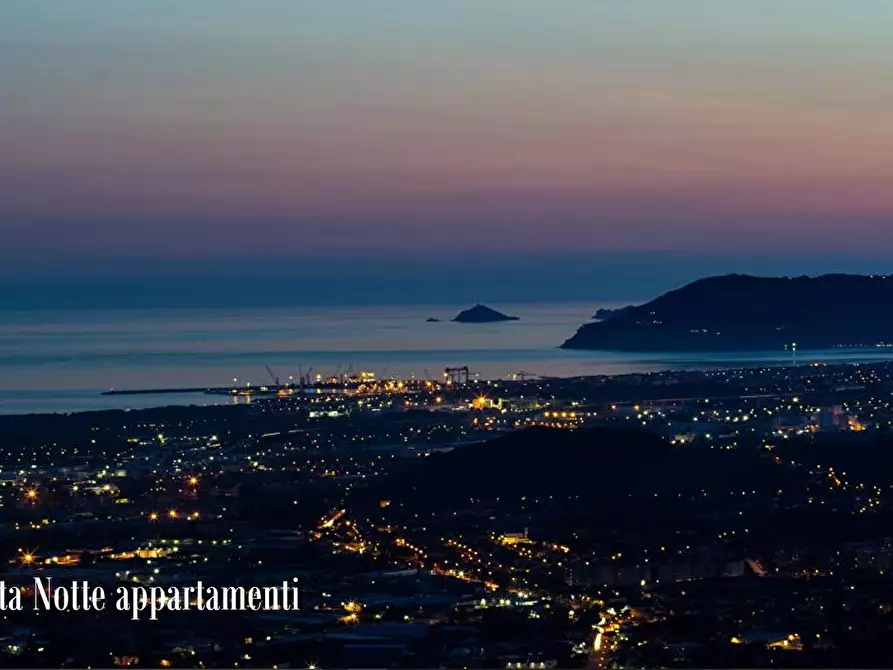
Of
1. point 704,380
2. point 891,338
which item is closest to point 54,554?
point 704,380

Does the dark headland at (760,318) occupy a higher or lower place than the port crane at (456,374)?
higher

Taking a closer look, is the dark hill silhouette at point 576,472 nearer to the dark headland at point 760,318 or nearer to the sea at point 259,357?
the sea at point 259,357

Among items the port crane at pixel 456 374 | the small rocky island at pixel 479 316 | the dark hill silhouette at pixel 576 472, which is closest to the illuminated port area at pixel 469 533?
the dark hill silhouette at pixel 576 472

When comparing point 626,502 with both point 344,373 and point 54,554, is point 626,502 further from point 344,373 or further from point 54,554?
point 344,373

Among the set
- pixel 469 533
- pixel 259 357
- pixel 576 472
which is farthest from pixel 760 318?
pixel 469 533

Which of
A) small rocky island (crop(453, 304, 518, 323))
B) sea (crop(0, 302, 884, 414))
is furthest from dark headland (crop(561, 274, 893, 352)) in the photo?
small rocky island (crop(453, 304, 518, 323))

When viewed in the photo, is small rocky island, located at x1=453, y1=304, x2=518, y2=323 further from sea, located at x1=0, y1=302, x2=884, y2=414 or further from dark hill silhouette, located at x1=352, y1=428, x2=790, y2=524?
dark hill silhouette, located at x1=352, y1=428, x2=790, y2=524
